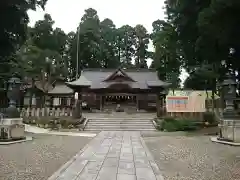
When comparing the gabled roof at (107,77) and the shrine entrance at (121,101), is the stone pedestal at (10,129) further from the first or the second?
the shrine entrance at (121,101)

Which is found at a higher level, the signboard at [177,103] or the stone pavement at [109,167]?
the signboard at [177,103]

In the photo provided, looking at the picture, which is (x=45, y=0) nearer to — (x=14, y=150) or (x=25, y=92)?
(x=14, y=150)

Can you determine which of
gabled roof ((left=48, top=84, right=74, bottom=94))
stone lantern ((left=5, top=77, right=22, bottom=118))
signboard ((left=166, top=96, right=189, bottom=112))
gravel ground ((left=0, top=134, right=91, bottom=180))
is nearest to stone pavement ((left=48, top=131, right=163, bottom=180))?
gravel ground ((left=0, top=134, right=91, bottom=180))

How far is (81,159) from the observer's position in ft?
28.7

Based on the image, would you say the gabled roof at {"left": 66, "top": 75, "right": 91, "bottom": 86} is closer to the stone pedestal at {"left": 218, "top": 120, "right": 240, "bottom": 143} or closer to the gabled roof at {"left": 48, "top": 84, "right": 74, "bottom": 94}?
the gabled roof at {"left": 48, "top": 84, "right": 74, "bottom": 94}

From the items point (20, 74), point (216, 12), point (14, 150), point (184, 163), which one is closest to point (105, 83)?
point (20, 74)

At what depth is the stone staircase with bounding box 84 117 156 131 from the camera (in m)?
21.3

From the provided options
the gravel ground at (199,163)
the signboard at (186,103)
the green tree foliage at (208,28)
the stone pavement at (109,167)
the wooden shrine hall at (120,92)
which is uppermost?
the green tree foliage at (208,28)

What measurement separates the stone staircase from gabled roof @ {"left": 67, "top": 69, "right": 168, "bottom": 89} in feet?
24.6

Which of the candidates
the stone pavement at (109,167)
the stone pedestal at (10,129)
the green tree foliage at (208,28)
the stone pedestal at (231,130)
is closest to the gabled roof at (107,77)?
the green tree foliage at (208,28)

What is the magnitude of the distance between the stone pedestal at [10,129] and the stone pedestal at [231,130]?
375 inches

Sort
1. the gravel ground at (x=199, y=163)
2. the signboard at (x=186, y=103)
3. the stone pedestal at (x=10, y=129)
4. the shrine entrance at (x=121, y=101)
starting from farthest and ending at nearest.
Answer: the shrine entrance at (x=121, y=101), the signboard at (x=186, y=103), the stone pedestal at (x=10, y=129), the gravel ground at (x=199, y=163)

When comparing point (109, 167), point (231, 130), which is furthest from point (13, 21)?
point (231, 130)

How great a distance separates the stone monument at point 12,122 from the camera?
1329 cm
